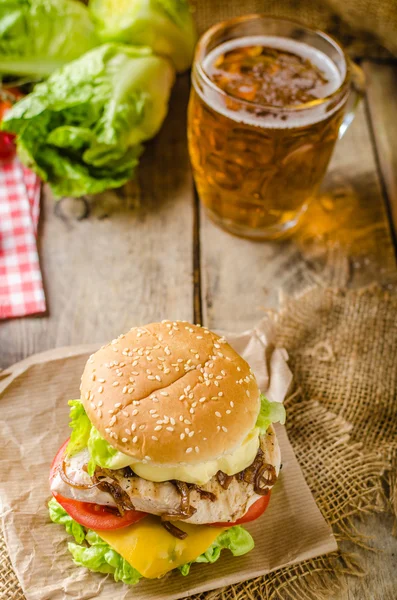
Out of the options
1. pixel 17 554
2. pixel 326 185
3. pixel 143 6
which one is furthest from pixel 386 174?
pixel 17 554

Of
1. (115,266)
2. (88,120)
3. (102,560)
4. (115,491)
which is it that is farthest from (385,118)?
(102,560)

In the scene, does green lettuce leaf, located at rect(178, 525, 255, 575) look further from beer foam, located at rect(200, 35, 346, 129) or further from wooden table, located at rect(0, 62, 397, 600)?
beer foam, located at rect(200, 35, 346, 129)

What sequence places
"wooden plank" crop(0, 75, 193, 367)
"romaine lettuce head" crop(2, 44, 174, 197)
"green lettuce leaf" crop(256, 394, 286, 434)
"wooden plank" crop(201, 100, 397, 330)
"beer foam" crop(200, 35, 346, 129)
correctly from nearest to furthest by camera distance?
"green lettuce leaf" crop(256, 394, 286, 434) → "beer foam" crop(200, 35, 346, 129) → "wooden plank" crop(0, 75, 193, 367) → "wooden plank" crop(201, 100, 397, 330) → "romaine lettuce head" crop(2, 44, 174, 197)

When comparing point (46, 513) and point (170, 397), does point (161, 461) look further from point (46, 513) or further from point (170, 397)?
point (46, 513)

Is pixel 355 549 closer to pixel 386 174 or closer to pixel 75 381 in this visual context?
pixel 75 381

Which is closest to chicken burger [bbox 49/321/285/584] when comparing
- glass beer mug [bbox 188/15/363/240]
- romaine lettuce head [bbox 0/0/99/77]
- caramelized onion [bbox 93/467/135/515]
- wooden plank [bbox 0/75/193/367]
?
caramelized onion [bbox 93/467/135/515]

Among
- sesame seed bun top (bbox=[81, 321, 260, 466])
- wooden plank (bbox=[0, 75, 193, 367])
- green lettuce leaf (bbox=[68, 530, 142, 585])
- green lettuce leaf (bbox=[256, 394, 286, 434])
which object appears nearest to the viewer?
sesame seed bun top (bbox=[81, 321, 260, 466])

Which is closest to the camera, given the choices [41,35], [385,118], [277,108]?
[277,108]

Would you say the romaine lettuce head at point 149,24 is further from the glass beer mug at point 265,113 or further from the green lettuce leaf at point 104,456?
the green lettuce leaf at point 104,456
